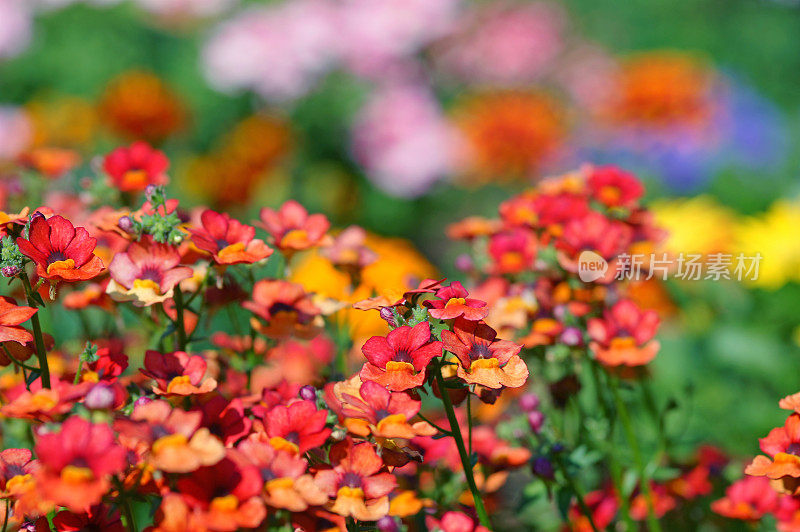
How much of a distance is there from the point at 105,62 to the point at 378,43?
1585 millimetres

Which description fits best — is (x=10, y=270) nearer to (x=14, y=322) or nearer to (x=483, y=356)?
(x=14, y=322)

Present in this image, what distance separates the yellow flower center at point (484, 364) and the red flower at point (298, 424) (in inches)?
5.1

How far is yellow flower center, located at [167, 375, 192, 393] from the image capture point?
70cm

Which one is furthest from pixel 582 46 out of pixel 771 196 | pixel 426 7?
pixel 771 196

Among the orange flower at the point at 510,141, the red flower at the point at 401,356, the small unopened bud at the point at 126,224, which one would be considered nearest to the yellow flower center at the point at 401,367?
the red flower at the point at 401,356

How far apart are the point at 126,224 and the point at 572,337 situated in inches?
18.9

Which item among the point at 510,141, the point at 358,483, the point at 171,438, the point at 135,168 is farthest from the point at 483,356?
the point at 510,141

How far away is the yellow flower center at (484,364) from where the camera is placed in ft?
2.16

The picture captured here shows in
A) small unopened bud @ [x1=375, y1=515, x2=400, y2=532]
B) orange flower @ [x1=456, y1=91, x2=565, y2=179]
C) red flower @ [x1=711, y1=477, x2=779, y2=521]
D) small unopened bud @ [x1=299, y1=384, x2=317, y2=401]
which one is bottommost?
orange flower @ [x1=456, y1=91, x2=565, y2=179]

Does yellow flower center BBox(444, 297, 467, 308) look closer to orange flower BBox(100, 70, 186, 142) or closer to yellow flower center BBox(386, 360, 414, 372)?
yellow flower center BBox(386, 360, 414, 372)

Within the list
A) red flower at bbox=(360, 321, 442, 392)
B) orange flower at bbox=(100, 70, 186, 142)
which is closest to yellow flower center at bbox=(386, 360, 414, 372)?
red flower at bbox=(360, 321, 442, 392)

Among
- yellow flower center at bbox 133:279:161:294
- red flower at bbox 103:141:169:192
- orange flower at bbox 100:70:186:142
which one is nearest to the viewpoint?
yellow flower center at bbox 133:279:161:294

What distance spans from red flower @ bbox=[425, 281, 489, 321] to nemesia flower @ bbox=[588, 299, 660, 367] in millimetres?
258

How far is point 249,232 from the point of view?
808 mm
